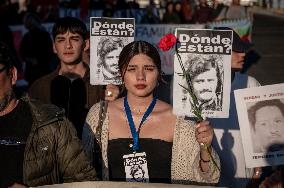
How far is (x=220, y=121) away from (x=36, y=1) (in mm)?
17969

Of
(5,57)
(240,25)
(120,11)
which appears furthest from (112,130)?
(120,11)

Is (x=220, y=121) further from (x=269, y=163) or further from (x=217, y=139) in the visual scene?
(x=269, y=163)

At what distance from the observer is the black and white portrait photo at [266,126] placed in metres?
3.72

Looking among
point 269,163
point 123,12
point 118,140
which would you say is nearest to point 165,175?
point 118,140

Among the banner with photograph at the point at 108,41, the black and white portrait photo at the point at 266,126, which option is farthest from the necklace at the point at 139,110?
the banner with photograph at the point at 108,41

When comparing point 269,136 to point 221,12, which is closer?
point 269,136

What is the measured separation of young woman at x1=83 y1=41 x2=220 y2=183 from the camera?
333 centimetres

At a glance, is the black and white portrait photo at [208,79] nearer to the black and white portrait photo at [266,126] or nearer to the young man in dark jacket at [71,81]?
the black and white portrait photo at [266,126]

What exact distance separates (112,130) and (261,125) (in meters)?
1.00

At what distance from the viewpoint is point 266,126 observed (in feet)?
12.3

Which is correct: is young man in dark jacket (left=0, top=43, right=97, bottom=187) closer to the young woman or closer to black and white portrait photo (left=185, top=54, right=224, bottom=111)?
the young woman

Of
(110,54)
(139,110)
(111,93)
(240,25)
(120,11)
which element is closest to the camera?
(139,110)

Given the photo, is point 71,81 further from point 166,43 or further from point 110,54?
point 166,43

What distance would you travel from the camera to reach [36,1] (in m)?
21.4
